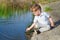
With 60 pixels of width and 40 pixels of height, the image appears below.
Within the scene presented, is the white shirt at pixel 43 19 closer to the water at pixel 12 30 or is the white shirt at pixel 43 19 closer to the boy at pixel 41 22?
the boy at pixel 41 22

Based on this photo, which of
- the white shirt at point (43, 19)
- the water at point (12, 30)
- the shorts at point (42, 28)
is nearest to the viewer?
the shorts at point (42, 28)

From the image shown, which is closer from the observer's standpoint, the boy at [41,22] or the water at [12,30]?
Result: the boy at [41,22]

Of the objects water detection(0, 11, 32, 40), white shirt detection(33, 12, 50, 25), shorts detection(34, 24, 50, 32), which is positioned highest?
white shirt detection(33, 12, 50, 25)

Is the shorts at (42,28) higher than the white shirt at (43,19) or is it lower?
lower

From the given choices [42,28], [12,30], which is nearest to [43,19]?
[42,28]

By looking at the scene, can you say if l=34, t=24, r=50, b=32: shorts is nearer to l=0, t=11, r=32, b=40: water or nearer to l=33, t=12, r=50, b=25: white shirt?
l=33, t=12, r=50, b=25: white shirt

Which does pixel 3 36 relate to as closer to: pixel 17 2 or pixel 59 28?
pixel 59 28

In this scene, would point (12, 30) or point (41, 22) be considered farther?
point (12, 30)

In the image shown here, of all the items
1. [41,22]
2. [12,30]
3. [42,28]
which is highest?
[41,22]

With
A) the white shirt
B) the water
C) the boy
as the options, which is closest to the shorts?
the boy

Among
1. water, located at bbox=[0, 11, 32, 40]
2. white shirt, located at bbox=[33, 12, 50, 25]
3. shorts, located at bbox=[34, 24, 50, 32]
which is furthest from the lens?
water, located at bbox=[0, 11, 32, 40]

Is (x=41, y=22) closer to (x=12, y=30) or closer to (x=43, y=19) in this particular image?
(x=43, y=19)

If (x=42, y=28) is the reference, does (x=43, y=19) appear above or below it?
above

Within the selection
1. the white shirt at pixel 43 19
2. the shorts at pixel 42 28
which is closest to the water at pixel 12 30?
the shorts at pixel 42 28
